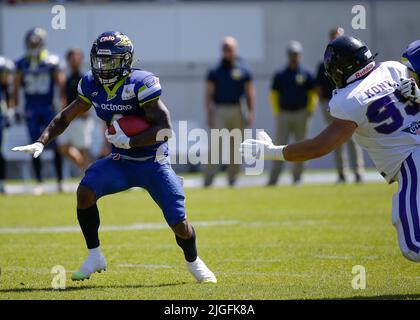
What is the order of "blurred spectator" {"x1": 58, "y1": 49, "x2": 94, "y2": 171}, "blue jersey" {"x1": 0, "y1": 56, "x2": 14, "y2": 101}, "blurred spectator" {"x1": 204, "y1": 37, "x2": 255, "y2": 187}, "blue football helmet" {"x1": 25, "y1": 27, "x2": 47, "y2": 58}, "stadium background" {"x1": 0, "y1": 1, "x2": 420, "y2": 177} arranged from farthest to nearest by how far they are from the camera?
"stadium background" {"x1": 0, "y1": 1, "x2": 420, "y2": 177}
"blurred spectator" {"x1": 204, "y1": 37, "x2": 255, "y2": 187}
"blurred spectator" {"x1": 58, "y1": 49, "x2": 94, "y2": 171}
"blue jersey" {"x1": 0, "y1": 56, "x2": 14, "y2": 101}
"blue football helmet" {"x1": 25, "y1": 27, "x2": 47, "y2": 58}

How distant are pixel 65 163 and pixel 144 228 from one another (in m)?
9.38

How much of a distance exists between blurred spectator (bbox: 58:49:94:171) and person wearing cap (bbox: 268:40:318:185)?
298cm

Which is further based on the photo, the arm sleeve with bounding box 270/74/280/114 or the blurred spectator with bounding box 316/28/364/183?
the arm sleeve with bounding box 270/74/280/114

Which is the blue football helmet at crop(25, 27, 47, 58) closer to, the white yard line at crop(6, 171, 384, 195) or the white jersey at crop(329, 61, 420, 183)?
the white yard line at crop(6, 171, 384, 195)

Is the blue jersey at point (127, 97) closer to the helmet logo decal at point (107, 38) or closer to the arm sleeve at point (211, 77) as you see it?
the helmet logo decal at point (107, 38)

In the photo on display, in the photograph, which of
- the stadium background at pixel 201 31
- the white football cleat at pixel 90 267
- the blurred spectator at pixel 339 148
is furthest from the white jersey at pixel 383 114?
the stadium background at pixel 201 31

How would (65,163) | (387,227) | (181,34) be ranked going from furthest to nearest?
(181,34)
(65,163)
(387,227)

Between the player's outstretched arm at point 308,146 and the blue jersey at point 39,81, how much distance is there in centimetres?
836

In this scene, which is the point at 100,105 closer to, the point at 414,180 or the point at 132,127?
the point at 132,127

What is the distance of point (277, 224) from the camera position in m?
9.85

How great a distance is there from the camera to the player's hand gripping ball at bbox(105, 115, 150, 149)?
6273mm

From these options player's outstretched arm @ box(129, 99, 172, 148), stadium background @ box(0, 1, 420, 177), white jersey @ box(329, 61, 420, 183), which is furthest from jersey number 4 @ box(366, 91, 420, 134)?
stadium background @ box(0, 1, 420, 177)
